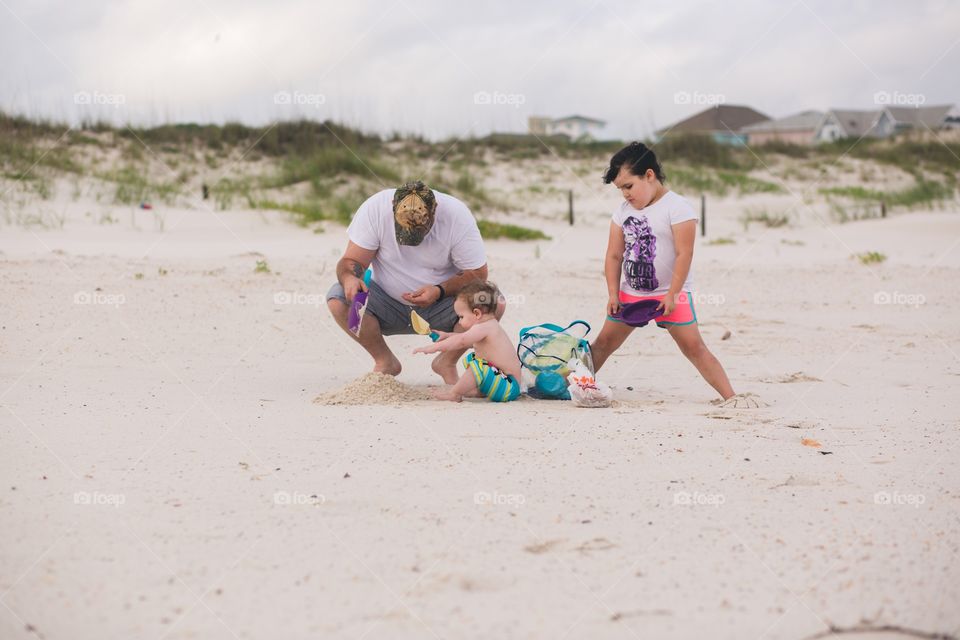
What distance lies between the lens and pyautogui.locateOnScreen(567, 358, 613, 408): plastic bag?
475cm

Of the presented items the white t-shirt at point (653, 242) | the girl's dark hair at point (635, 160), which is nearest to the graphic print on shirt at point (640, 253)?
the white t-shirt at point (653, 242)

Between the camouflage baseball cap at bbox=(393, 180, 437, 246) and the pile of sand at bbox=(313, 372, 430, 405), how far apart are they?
2.44ft

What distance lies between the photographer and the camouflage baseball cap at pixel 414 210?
4934 mm

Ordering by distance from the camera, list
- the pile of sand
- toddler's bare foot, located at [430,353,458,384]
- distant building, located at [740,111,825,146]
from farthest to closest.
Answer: distant building, located at [740,111,825,146]
toddler's bare foot, located at [430,353,458,384]
the pile of sand

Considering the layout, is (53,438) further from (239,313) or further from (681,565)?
(239,313)

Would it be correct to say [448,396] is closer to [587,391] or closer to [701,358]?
[587,391]

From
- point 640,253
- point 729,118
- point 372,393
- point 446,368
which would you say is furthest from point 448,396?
point 729,118

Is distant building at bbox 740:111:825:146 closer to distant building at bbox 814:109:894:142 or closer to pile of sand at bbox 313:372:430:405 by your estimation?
distant building at bbox 814:109:894:142

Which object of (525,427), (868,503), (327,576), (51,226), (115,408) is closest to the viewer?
(327,576)

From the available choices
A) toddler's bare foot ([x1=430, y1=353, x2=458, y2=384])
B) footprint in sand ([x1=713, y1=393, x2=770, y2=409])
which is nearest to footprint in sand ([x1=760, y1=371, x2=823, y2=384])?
footprint in sand ([x1=713, y1=393, x2=770, y2=409])

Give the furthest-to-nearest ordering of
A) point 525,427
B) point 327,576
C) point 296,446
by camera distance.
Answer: point 525,427, point 296,446, point 327,576

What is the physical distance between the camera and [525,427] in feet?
13.8

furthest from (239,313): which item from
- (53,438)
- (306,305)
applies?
(53,438)

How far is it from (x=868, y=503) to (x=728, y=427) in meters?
1.11
